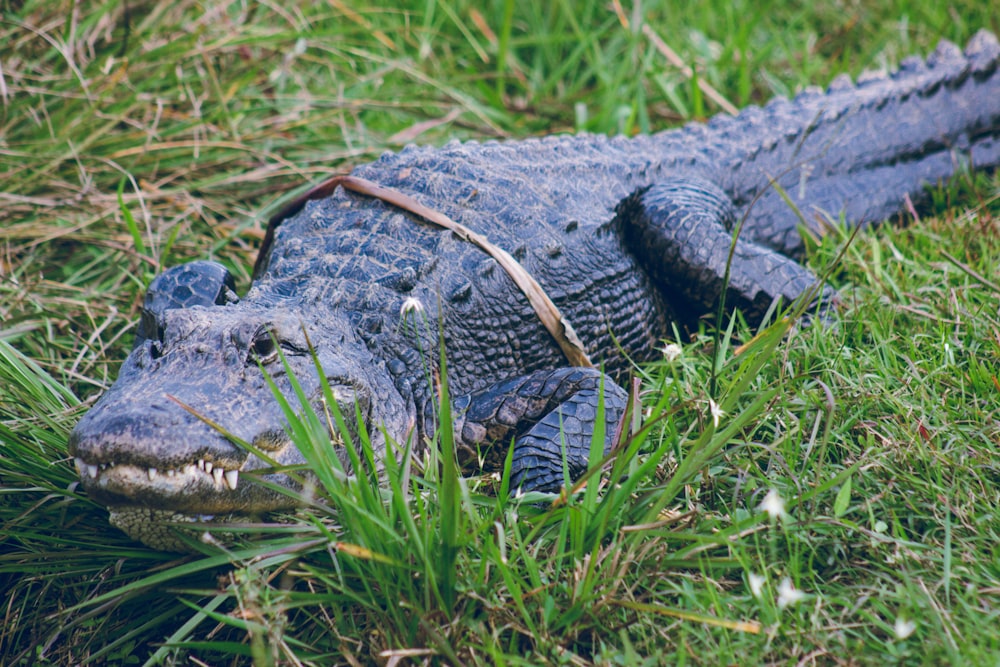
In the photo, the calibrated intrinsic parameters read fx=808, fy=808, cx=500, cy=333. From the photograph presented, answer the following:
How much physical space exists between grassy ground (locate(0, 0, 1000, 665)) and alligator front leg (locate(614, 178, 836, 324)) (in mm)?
232

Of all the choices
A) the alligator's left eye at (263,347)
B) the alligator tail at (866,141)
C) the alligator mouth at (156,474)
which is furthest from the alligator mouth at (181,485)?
the alligator tail at (866,141)

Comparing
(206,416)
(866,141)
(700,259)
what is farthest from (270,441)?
(866,141)

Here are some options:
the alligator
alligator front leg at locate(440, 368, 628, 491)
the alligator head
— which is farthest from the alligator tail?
the alligator head

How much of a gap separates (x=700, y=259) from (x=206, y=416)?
6.84 feet

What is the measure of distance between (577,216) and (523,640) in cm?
172

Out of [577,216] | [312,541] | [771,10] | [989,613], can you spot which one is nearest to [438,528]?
[312,541]

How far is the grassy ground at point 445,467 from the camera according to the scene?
6.22 feet

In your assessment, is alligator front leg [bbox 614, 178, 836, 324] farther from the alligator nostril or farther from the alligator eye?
the alligator nostril

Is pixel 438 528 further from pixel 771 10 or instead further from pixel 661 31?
pixel 771 10

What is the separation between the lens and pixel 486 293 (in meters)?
2.86

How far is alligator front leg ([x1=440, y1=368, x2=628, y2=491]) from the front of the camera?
2596 millimetres

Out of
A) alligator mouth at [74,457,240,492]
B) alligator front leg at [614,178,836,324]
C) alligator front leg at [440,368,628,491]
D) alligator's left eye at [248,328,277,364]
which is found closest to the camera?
alligator mouth at [74,457,240,492]

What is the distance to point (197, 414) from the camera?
1923mm

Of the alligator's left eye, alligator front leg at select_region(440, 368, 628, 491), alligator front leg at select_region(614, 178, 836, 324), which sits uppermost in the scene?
the alligator's left eye
